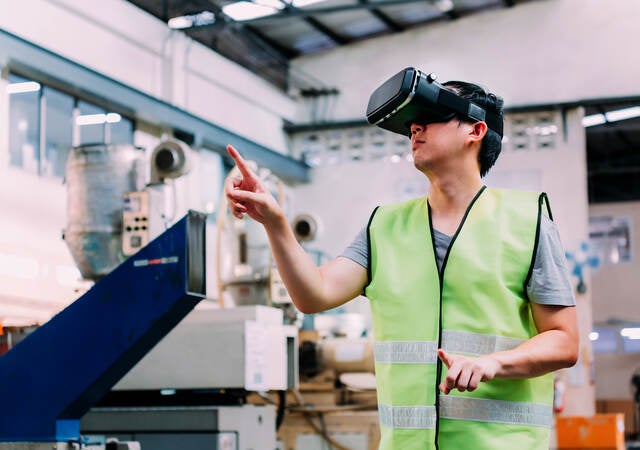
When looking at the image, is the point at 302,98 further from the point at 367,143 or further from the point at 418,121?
the point at 418,121

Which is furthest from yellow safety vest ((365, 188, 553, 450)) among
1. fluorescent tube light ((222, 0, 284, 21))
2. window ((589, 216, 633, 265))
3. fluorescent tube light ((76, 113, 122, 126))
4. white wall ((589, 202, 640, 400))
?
white wall ((589, 202, 640, 400))

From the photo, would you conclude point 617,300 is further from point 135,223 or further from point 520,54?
point 135,223

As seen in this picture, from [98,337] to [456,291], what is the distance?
4.94 ft

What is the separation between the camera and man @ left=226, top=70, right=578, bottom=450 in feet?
5.65

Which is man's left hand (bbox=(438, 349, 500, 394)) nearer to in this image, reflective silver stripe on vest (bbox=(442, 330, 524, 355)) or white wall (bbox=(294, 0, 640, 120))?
Result: reflective silver stripe on vest (bbox=(442, 330, 524, 355))

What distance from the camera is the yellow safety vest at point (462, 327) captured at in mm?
1738

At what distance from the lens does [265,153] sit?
11.6m

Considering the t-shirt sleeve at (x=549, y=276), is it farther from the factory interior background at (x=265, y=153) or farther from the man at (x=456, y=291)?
the factory interior background at (x=265, y=153)

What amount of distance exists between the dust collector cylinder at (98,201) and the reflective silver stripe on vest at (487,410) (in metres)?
3.37

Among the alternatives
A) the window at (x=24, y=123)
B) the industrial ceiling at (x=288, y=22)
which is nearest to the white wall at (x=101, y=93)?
the window at (x=24, y=123)

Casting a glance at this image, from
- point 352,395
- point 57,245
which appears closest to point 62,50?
point 57,245

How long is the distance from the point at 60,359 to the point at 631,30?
34.4ft

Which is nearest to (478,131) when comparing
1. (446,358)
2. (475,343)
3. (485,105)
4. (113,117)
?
(485,105)

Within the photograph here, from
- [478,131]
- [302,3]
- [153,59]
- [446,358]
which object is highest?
[302,3]
